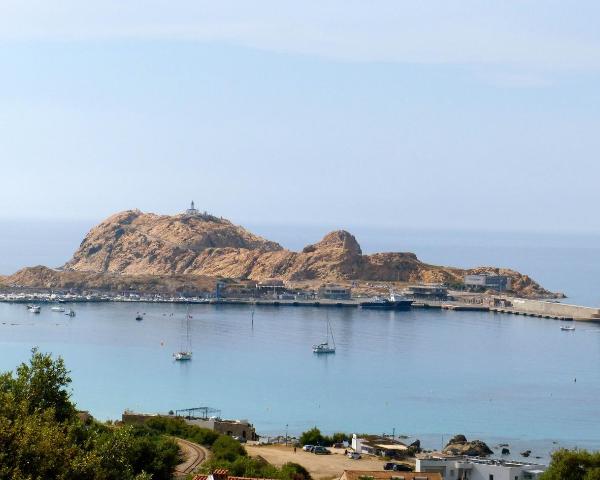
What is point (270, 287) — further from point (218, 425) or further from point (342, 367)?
point (218, 425)

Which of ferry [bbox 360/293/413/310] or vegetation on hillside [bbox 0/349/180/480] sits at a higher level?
ferry [bbox 360/293/413/310]

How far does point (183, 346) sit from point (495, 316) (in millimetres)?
32464

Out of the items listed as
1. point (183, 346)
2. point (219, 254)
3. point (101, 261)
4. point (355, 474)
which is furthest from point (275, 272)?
point (355, 474)

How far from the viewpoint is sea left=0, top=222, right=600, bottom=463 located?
46969 mm

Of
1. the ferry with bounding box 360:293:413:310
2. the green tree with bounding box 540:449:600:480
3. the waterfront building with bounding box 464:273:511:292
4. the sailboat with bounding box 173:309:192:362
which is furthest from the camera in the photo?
the waterfront building with bounding box 464:273:511:292

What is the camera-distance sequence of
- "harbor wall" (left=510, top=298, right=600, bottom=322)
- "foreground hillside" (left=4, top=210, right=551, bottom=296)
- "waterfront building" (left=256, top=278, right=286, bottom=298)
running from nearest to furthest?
"harbor wall" (left=510, top=298, right=600, bottom=322) → "waterfront building" (left=256, top=278, right=286, bottom=298) → "foreground hillside" (left=4, top=210, right=551, bottom=296)

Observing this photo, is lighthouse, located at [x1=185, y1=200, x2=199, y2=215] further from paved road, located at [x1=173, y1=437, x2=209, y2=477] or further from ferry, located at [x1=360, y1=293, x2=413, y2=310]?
paved road, located at [x1=173, y1=437, x2=209, y2=477]

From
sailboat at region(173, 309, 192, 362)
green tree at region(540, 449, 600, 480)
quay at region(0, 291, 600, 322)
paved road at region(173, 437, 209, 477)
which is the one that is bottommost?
paved road at region(173, 437, 209, 477)

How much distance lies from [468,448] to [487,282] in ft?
233

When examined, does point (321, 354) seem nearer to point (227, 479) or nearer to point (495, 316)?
point (495, 316)

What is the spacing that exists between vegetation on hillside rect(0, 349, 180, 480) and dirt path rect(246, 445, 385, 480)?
37.8 ft

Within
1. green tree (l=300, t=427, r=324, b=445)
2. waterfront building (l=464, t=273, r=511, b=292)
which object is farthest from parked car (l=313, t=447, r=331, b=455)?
waterfront building (l=464, t=273, r=511, b=292)

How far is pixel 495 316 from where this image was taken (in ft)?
310

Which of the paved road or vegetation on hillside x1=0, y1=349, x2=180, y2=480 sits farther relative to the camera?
the paved road
